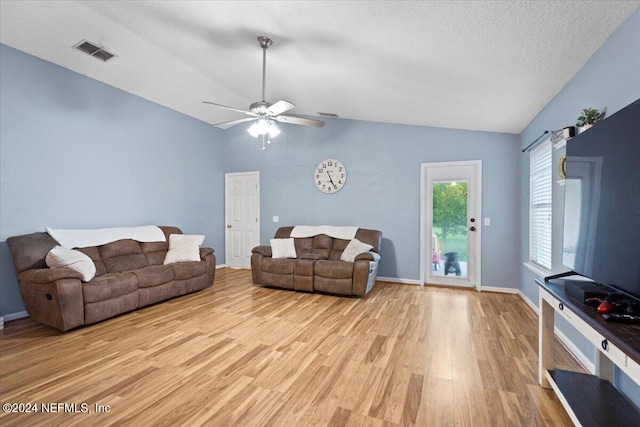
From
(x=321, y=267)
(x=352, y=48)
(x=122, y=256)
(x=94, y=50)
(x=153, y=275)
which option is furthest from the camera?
(x=321, y=267)

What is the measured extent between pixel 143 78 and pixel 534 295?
19.8 ft

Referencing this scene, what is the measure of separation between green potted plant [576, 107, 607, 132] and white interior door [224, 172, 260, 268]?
506cm

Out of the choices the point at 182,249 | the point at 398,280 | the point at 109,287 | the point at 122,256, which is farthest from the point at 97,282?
the point at 398,280

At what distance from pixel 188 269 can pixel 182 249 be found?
1.36 ft

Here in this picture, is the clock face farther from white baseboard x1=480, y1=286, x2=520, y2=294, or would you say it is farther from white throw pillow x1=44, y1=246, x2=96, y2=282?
white throw pillow x1=44, y1=246, x2=96, y2=282

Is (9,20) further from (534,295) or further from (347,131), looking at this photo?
(534,295)

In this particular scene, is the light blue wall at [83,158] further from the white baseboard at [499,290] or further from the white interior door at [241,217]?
the white baseboard at [499,290]

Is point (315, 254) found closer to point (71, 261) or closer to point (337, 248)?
point (337, 248)

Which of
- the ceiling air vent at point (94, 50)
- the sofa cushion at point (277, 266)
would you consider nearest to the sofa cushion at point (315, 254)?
the sofa cushion at point (277, 266)

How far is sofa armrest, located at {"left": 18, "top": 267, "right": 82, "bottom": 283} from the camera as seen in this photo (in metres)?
2.77

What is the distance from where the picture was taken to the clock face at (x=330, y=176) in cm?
532

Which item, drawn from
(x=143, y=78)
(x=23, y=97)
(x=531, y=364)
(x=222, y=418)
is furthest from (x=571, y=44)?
(x=23, y=97)

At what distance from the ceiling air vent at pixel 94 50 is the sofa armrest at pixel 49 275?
2.52m

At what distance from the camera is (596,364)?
6.39 feet
